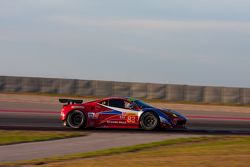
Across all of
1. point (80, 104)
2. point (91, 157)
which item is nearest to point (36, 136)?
point (80, 104)

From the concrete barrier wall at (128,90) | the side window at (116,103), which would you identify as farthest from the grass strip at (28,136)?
the concrete barrier wall at (128,90)

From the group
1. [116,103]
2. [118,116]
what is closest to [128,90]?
[116,103]

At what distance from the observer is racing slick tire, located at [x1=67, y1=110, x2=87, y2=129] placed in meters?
19.3

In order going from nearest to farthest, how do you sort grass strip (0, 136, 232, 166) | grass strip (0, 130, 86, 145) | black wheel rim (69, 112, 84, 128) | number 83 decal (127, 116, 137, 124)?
grass strip (0, 136, 232, 166) < grass strip (0, 130, 86, 145) < number 83 decal (127, 116, 137, 124) < black wheel rim (69, 112, 84, 128)

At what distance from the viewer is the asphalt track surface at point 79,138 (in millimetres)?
14273

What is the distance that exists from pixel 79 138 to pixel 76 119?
2.82 meters

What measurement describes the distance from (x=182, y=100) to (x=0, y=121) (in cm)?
1599

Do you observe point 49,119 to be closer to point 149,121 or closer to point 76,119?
point 76,119

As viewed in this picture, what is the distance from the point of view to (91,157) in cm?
1284

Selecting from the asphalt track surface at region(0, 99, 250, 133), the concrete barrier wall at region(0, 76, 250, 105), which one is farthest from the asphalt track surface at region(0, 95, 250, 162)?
the concrete barrier wall at region(0, 76, 250, 105)

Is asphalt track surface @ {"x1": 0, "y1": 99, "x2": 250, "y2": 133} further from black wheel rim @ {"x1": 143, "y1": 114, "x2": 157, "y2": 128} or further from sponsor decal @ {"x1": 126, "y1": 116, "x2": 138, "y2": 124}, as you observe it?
sponsor decal @ {"x1": 126, "y1": 116, "x2": 138, "y2": 124}

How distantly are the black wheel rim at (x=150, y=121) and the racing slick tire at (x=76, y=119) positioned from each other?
1968mm

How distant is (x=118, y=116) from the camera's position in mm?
19297

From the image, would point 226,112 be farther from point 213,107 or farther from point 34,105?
point 34,105
